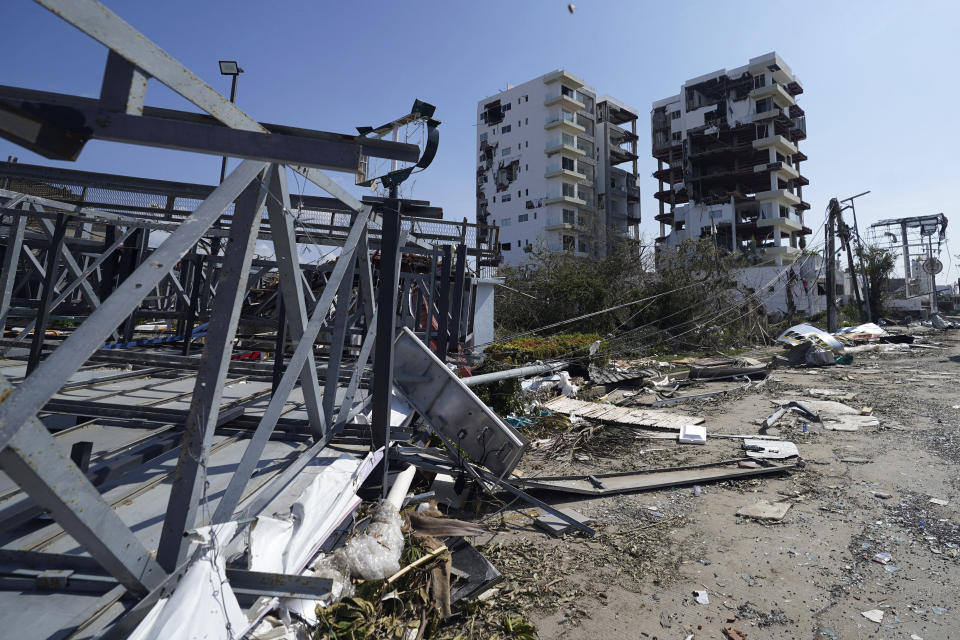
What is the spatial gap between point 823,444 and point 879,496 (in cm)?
212

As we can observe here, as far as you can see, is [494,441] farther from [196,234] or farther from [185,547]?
[196,234]

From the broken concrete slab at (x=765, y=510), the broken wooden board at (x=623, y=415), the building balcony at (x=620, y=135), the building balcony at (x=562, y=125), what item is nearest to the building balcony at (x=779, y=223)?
the building balcony at (x=620, y=135)

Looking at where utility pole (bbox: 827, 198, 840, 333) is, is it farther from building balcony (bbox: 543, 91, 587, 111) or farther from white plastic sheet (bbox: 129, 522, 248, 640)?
building balcony (bbox: 543, 91, 587, 111)

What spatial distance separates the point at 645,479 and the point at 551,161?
50665 millimetres

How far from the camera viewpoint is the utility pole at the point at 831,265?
857 inches

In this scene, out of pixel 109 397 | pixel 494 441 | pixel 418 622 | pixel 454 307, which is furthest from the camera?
pixel 454 307

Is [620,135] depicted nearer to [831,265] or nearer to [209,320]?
[831,265]

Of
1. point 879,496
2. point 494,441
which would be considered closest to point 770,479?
point 879,496

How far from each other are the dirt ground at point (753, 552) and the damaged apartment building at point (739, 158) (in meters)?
44.3

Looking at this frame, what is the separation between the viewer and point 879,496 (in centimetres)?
496

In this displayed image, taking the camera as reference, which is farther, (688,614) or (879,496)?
(879,496)

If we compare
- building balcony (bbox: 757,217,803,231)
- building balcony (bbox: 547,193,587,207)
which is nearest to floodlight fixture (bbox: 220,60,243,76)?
building balcony (bbox: 547,193,587,207)

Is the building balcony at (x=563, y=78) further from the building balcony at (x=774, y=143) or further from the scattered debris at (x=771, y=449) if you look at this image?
the scattered debris at (x=771, y=449)

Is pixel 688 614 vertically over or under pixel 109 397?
under
